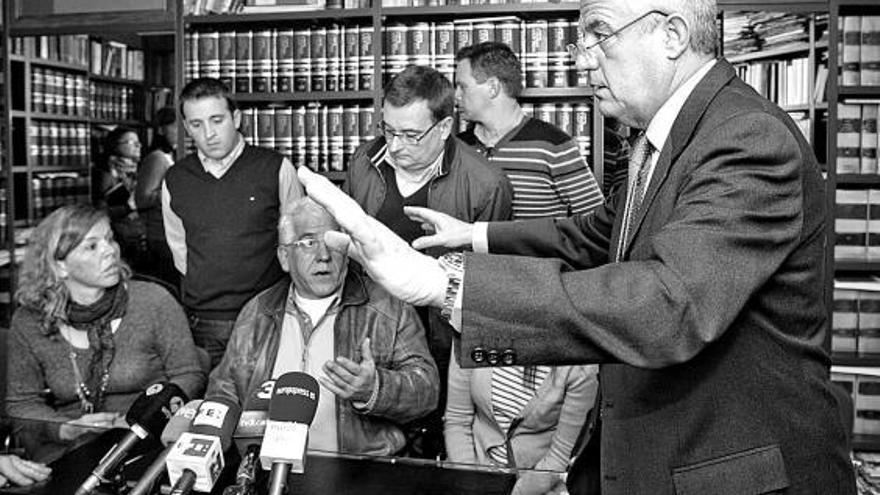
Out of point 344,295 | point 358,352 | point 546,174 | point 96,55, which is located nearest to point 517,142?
point 546,174

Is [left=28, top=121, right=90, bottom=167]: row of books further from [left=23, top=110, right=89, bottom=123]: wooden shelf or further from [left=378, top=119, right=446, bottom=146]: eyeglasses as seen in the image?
[left=378, top=119, right=446, bottom=146]: eyeglasses

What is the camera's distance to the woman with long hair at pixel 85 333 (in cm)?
280

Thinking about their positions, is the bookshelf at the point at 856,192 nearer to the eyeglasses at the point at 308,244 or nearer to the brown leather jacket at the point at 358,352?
the brown leather jacket at the point at 358,352

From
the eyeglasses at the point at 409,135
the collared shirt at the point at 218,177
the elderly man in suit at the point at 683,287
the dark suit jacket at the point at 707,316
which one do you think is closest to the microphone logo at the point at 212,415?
the elderly man in suit at the point at 683,287

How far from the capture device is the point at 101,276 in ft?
9.45

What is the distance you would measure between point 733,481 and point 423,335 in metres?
1.49

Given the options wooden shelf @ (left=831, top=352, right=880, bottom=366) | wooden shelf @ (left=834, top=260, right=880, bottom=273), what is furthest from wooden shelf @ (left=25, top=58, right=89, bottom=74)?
wooden shelf @ (left=831, top=352, right=880, bottom=366)

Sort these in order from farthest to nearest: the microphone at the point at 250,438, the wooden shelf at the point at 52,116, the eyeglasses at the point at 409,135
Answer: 1. the wooden shelf at the point at 52,116
2. the eyeglasses at the point at 409,135
3. the microphone at the point at 250,438

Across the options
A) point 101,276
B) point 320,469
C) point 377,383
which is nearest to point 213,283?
point 101,276

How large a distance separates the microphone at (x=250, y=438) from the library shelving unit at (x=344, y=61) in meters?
2.20

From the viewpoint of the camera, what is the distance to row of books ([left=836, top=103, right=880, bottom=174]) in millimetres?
3939

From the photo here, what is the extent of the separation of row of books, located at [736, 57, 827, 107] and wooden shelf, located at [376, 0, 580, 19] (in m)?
0.94

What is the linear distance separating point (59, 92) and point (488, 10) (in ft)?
9.23

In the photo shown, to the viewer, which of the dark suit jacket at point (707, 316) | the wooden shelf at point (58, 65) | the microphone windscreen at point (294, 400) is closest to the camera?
the dark suit jacket at point (707, 316)
